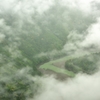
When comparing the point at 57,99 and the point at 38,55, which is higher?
the point at 38,55

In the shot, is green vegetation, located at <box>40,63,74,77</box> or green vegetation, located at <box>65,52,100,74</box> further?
green vegetation, located at <box>65,52,100,74</box>

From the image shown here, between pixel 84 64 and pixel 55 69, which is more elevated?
pixel 55 69

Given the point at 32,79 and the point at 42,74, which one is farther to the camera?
the point at 42,74

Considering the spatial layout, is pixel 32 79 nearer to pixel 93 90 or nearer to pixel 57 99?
pixel 57 99

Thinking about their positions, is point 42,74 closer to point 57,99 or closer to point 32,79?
point 32,79

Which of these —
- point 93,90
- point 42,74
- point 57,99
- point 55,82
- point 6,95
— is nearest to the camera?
point 6,95

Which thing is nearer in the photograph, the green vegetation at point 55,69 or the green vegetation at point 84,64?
the green vegetation at point 55,69

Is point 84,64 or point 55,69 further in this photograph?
point 55,69

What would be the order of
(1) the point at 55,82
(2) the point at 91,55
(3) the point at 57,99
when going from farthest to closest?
(2) the point at 91,55, (1) the point at 55,82, (3) the point at 57,99

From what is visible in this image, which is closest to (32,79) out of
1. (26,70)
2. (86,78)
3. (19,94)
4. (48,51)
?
(26,70)

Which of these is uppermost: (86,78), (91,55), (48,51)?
(48,51)
